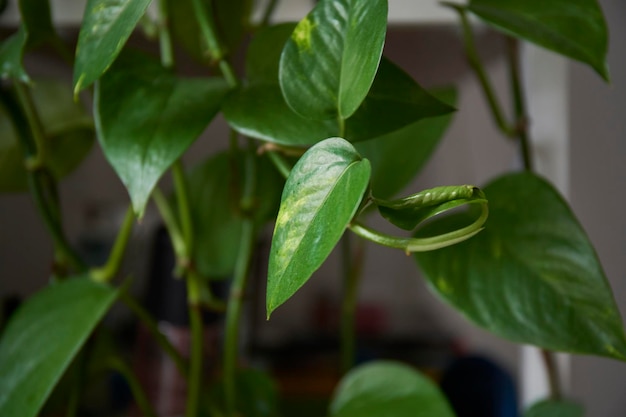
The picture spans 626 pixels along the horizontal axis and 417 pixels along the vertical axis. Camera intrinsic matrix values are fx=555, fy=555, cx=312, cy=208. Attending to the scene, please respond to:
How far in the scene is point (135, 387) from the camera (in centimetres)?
49

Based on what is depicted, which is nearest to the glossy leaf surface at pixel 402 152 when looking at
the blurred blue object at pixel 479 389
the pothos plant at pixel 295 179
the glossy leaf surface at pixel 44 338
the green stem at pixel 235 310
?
the pothos plant at pixel 295 179

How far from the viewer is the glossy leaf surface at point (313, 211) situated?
7.1 inches

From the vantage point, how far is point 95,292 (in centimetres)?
38

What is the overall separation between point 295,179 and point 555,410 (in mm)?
286

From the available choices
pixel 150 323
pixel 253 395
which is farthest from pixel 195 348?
pixel 253 395

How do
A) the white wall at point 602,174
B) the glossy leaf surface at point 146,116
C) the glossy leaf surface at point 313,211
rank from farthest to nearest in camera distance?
the white wall at point 602,174 < the glossy leaf surface at point 146,116 < the glossy leaf surface at point 313,211

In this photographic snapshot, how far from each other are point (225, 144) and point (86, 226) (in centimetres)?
27

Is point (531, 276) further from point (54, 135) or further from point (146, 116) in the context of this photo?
point (54, 135)

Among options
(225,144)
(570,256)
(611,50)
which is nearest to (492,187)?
(570,256)

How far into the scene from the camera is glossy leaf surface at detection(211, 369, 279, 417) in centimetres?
53

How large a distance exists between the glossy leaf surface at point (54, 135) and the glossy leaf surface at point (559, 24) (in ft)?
1.15

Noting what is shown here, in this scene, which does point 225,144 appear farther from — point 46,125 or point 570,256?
point 570,256

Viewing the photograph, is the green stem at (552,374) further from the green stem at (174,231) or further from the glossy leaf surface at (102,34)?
the glossy leaf surface at (102,34)

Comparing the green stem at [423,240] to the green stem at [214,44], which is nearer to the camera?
the green stem at [423,240]
